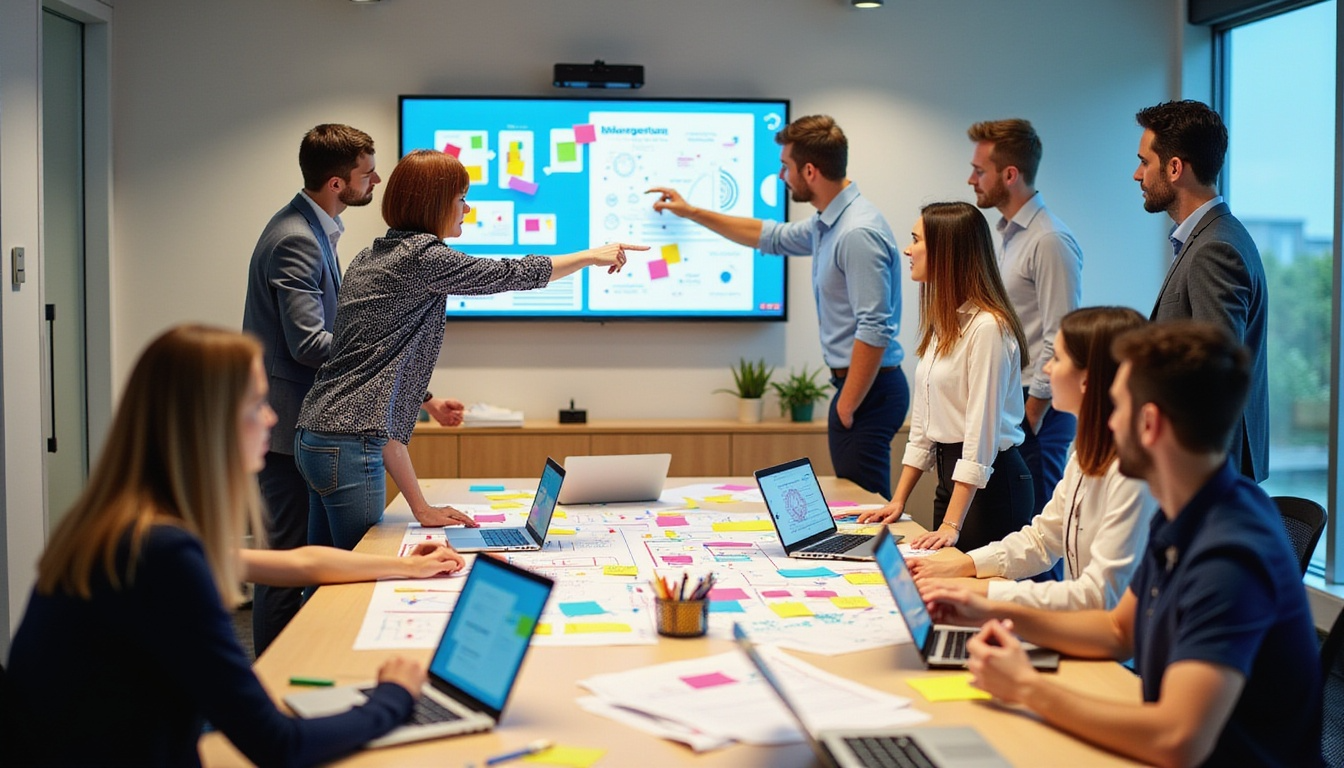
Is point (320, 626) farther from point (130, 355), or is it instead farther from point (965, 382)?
point (130, 355)

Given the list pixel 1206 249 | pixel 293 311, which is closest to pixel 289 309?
pixel 293 311

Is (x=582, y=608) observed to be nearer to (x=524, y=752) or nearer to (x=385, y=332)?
(x=524, y=752)

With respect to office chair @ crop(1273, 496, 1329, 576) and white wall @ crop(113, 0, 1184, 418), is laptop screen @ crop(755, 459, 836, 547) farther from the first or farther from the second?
white wall @ crop(113, 0, 1184, 418)

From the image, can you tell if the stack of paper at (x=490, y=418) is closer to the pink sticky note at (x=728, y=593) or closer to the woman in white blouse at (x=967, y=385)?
the woman in white blouse at (x=967, y=385)

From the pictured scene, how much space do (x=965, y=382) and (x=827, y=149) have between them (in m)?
1.46

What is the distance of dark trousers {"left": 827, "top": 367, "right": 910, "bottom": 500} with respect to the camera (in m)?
3.93

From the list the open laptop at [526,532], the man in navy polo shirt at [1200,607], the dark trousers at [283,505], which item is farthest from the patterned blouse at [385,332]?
the man in navy polo shirt at [1200,607]

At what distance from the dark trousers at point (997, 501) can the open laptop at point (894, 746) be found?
5.09ft

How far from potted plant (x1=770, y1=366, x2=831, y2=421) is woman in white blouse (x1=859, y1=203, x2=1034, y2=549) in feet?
7.35

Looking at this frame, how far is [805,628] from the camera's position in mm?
2061

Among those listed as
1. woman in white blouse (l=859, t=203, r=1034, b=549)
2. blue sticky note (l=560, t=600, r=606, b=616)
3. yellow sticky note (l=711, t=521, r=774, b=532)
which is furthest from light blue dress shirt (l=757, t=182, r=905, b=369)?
blue sticky note (l=560, t=600, r=606, b=616)

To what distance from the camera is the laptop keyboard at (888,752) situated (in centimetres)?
143

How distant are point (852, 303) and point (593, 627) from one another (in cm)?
216

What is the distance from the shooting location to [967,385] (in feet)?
9.71
